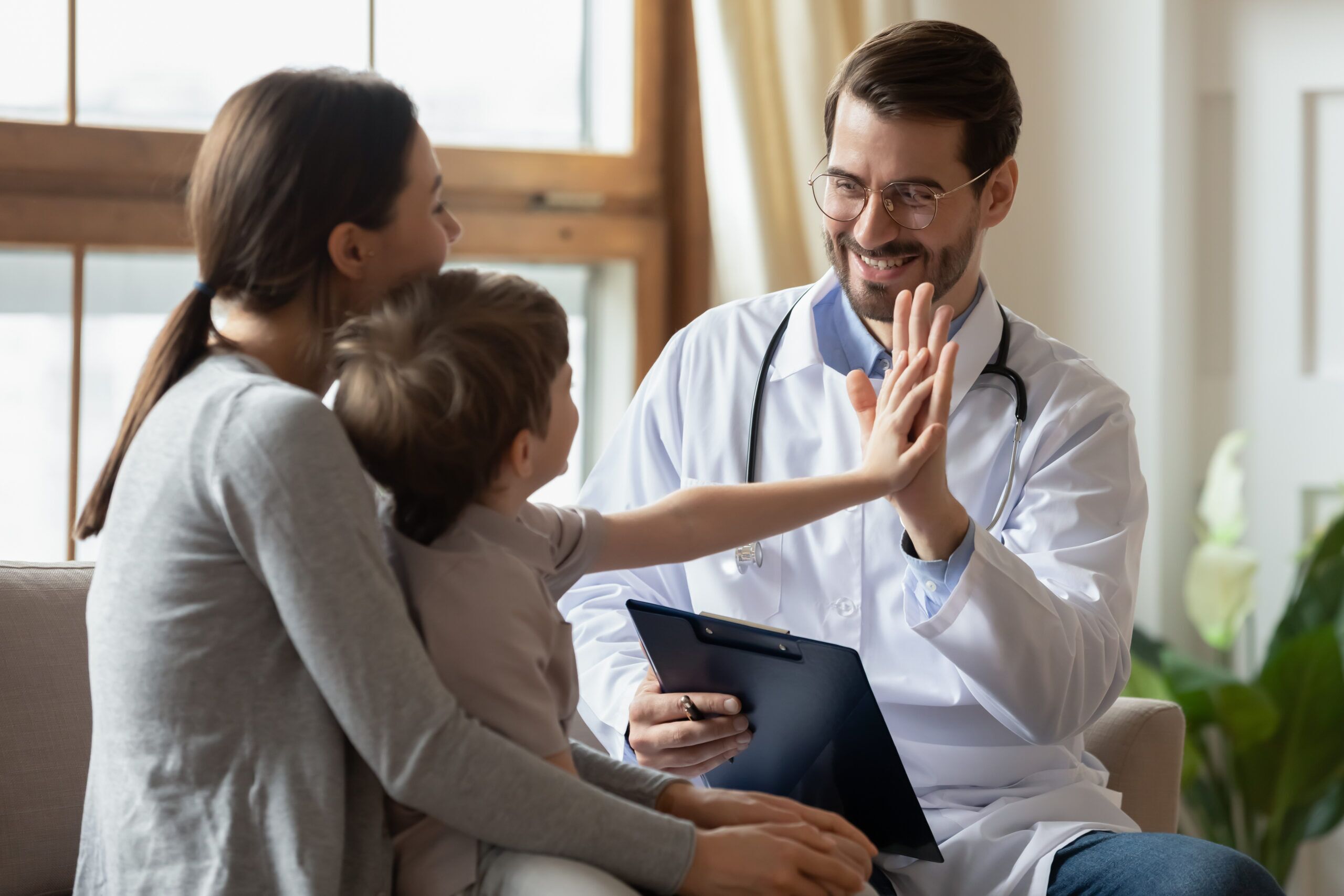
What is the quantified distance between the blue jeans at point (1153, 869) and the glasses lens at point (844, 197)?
2.56ft

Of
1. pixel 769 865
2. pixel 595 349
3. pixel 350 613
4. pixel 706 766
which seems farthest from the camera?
pixel 595 349

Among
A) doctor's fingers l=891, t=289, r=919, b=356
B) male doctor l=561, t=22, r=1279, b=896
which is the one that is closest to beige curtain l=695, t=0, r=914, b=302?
male doctor l=561, t=22, r=1279, b=896

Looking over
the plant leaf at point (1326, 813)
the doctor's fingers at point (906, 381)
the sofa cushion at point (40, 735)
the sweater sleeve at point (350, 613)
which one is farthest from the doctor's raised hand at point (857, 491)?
the plant leaf at point (1326, 813)

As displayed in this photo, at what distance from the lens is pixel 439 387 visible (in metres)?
1.03

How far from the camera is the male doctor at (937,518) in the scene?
4.53ft

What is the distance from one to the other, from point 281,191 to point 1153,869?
1.03 m

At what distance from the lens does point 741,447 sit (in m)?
1.71

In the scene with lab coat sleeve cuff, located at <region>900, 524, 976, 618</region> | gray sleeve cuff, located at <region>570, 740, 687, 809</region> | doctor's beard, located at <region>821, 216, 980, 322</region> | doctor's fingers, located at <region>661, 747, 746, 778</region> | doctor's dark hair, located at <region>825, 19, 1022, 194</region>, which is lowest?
doctor's fingers, located at <region>661, 747, 746, 778</region>

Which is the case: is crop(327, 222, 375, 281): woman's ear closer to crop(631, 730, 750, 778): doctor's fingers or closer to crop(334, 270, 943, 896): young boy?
crop(334, 270, 943, 896): young boy

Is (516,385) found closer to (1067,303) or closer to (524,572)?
(524,572)

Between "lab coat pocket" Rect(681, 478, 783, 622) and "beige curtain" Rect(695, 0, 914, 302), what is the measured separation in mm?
849

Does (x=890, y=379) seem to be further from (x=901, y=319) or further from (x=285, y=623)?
(x=285, y=623)

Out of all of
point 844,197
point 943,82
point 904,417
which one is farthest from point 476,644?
point 943,82

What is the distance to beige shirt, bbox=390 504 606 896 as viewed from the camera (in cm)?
104
